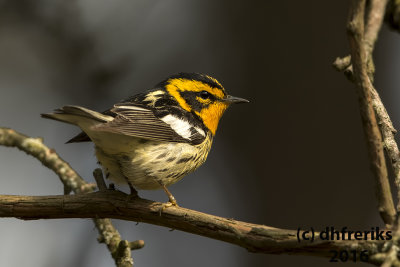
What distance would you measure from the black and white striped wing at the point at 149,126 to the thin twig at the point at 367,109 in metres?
1.63

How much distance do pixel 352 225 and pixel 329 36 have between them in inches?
84.5

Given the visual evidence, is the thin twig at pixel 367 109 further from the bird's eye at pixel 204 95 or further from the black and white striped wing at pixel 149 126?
the bird's eye at pixel 204 95

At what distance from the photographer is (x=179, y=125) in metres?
3.83

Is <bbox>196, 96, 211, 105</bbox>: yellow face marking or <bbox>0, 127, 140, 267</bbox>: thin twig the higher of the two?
<bbox>196, 96, 211, 105</bbox>: yellow face marking

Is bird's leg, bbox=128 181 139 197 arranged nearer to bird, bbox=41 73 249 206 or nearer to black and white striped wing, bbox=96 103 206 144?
bird, bbox=41 73 249 206

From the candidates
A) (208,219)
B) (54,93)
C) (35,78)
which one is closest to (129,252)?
(208,219)

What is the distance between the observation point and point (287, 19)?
6.15 metres

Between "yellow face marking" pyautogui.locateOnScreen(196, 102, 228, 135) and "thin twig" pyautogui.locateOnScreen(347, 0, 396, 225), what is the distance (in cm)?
233

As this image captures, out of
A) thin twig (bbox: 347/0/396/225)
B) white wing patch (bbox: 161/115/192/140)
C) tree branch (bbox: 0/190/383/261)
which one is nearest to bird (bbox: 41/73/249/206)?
white wing patch (bbox: 161/115/192/140)

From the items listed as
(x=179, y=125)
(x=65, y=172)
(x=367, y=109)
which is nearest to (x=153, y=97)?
(x=179, y=125)

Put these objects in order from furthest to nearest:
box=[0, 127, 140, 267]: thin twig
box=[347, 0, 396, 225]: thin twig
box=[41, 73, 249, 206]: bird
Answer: box=[0, 127, 140, 267]: thin twig
box=[41, 73, 249, 206]: bird
box=[347, 0, 396, 225]: thin twig

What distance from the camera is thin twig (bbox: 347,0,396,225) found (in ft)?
6.14

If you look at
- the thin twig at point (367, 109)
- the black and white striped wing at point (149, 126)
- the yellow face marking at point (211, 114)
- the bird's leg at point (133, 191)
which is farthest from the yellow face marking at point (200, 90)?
the thin twig at point (367, 109)

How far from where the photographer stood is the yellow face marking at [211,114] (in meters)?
4.23
